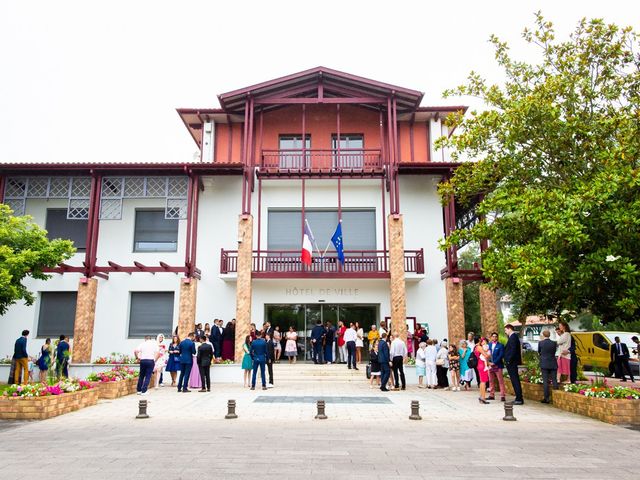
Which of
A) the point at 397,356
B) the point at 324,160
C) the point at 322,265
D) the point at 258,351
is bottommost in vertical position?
the point at 397,356

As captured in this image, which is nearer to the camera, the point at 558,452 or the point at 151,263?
the point at 558,452

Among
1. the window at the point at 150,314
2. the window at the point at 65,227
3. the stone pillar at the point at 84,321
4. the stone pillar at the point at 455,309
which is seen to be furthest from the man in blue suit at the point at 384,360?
the window at the point at 65,227

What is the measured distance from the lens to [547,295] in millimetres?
12383

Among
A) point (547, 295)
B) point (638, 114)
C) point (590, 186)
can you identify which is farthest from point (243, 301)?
point (638, 114)

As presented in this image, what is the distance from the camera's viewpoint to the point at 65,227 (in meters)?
21.1

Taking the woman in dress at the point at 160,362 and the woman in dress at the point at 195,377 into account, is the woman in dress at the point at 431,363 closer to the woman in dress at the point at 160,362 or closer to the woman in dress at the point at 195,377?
the woman in dress at the point at 195,377

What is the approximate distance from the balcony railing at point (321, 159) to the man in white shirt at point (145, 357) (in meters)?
10.1

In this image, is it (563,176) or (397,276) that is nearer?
(563,176)

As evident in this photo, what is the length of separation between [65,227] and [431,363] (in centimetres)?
1568

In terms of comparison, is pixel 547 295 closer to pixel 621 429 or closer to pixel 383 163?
pixel 621 429

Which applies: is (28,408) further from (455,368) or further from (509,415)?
(455,368)

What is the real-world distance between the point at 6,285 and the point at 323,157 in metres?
12.5

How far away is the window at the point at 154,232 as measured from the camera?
2088cm

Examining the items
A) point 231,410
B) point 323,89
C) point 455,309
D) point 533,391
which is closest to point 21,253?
point 231,410
